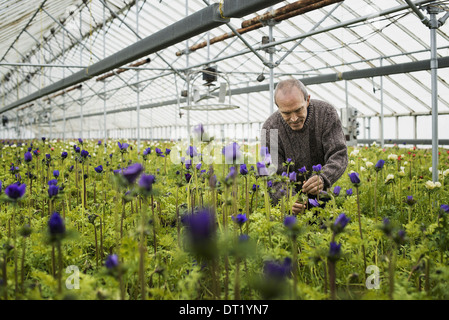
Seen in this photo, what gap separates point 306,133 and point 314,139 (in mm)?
67

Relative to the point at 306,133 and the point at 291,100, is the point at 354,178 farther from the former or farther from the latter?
the point at 306,133

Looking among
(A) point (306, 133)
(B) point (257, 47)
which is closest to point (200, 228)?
(A) point (306, 133)

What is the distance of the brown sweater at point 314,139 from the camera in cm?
214

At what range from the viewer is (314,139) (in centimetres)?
230

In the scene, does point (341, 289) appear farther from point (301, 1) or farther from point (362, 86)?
point (362, 86)

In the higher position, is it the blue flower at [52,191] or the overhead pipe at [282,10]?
the overhead pipe at [282,10]

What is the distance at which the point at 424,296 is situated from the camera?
31.7 inches

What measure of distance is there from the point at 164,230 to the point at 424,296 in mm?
1046

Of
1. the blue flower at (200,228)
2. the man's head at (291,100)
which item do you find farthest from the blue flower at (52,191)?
the man's head at (291,100)

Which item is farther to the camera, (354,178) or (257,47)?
(257,47)

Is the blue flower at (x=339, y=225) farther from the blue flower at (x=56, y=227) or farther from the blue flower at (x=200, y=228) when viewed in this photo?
the blue flower at (x=56, y=227)

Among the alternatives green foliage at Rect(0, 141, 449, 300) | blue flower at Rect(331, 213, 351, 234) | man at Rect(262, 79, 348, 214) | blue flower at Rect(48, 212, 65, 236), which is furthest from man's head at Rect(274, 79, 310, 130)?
blue flower at Rect(48, 212, 65, 236)

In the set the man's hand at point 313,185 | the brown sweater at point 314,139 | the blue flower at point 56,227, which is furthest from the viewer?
the brown sweater at point 314,139
